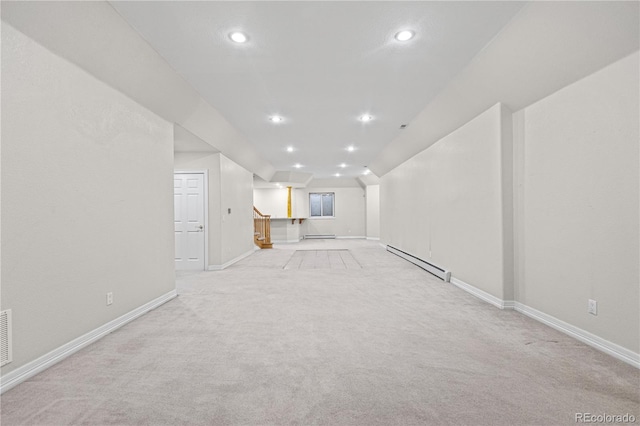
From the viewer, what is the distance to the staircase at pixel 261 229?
1131 centimetres

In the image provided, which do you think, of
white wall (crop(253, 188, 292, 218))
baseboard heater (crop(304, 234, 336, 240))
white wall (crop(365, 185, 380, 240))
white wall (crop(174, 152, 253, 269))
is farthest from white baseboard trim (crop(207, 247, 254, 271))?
white wall (crop(365, 185, 380, 240))

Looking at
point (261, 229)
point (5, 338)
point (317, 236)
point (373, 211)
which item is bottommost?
point (317, 236)

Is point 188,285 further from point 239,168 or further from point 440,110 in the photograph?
point 440,110

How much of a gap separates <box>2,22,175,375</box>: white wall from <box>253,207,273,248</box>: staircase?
294 inches

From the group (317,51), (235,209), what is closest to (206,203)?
(235,209)

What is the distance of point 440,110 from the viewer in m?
4.80

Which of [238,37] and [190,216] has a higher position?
[238,37]

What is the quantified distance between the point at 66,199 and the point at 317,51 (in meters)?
2.70

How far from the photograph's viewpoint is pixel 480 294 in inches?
165

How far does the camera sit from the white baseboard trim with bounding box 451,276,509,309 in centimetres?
373

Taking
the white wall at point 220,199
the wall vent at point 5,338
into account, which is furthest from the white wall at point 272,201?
the wall vent at point 5,338

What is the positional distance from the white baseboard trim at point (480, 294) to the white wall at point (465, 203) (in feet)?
0.20

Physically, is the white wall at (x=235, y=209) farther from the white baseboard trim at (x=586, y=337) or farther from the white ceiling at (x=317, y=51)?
the white baseboard trim at (x=586, y=337)

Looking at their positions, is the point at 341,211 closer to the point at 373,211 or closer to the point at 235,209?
the point at 373,211
